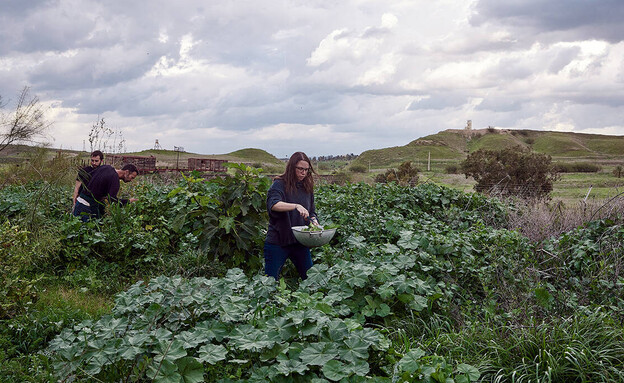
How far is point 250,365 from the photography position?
2758mm

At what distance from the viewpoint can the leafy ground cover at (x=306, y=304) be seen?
2682 mm

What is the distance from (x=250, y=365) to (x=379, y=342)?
0.81 metres

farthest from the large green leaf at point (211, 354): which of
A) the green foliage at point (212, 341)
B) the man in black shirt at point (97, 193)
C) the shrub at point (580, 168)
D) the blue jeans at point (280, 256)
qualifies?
the shrub at point (580, 168)

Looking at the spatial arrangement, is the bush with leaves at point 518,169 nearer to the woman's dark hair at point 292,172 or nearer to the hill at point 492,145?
the woman's dark hair at point 292,172

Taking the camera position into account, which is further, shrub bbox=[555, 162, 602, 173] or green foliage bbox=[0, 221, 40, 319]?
shrub bbox=[555, 162, 602, 173]

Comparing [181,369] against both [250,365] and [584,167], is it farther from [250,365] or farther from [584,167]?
[584,167]

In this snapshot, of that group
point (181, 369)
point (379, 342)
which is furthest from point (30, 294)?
point (379, 342)

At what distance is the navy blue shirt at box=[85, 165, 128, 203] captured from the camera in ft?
22.2

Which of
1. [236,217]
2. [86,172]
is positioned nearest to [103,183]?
[86,172]

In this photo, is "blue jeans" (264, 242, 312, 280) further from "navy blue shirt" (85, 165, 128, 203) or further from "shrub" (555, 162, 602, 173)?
"shrub" (555, 162, 602, 173)

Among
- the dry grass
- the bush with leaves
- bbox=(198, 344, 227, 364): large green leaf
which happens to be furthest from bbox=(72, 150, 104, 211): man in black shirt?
the bush with leaves

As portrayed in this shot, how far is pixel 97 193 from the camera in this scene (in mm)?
6887

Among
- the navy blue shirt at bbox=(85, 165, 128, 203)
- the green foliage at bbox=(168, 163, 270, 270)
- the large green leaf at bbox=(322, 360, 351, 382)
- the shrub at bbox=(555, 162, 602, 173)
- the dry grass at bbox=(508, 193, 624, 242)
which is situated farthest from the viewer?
the shrub at bbox=(555, 162, 602, 173)

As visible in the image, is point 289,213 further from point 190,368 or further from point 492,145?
point 492,145
